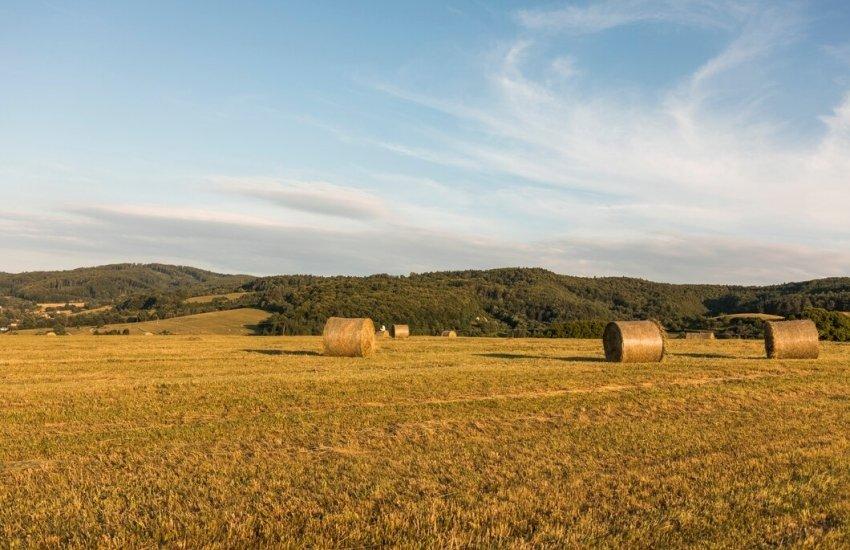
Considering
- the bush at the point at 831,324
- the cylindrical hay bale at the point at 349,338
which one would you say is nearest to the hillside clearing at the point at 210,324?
the cylindrical hay bale at the point at 349,338

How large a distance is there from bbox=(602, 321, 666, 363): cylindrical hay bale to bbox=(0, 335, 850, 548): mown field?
277 inches

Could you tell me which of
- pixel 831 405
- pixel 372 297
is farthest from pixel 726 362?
pixel 372 297

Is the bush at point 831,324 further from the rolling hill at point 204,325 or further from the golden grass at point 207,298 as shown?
the golden grass at point 207,298

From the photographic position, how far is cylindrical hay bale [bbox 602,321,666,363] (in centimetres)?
2512

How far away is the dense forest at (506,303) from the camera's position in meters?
72.4

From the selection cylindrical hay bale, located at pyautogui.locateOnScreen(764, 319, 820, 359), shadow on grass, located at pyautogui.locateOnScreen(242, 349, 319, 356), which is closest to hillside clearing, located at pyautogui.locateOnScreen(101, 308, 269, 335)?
shadow on grass, located at pyautogui.locateOnScreen(242, 349, 319, 356)

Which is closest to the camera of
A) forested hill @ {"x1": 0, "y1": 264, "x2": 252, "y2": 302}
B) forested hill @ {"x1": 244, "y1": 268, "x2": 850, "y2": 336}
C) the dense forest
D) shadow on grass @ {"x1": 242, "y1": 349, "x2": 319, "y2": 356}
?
shadow on grass @ {"x1": 242, "y1": 349, "x2": 319, "y2": 356}

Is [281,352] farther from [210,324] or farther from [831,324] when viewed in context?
[210,324]

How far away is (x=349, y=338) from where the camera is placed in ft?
92.7

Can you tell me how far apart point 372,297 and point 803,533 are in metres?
79.3

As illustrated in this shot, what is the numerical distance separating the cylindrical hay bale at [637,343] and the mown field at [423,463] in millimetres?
7041

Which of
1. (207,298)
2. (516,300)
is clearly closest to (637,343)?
(516,300)

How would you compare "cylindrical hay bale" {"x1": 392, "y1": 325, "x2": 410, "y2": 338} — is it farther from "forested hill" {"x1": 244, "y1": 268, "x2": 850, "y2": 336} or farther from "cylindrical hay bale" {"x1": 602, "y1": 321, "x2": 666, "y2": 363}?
"cylindrical hay bale" {"x1": 602, "y1": 321, "x2": 666, "y2": 363}

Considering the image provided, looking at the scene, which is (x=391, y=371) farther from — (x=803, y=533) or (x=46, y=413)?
(x=803, y=533)
